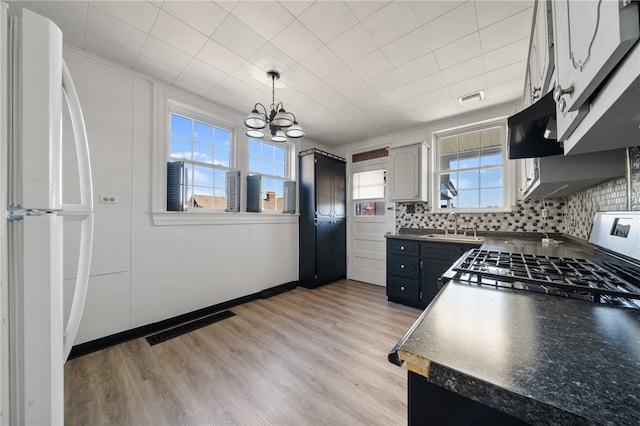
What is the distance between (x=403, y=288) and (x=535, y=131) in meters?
2.41

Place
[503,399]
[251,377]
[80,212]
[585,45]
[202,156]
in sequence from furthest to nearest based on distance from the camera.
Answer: [202,156] < [251,377] < [80,212] < [585,45] < [503,399]

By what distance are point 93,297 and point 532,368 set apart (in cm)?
295

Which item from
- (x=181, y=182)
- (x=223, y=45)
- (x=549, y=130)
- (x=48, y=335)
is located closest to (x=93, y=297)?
(x=181, y=182)

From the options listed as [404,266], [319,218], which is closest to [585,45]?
[404,266]

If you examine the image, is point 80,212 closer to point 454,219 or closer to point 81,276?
point 81,276

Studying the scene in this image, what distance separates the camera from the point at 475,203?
129 inches

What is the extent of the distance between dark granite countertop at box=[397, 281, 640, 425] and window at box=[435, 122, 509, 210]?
2917 mm

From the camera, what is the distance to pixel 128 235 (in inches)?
89.3

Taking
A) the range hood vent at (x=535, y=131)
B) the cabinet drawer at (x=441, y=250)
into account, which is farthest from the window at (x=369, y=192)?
the range hood vent at (x=535, y=131)

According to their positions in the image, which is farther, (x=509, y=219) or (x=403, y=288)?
(x=403, y=288)

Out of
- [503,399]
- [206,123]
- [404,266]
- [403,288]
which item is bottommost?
[403,288]

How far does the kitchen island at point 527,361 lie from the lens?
344mm

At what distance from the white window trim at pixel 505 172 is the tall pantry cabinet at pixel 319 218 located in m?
1.60

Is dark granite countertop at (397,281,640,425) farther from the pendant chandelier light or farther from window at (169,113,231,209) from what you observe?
window at (169,113,231,209)
